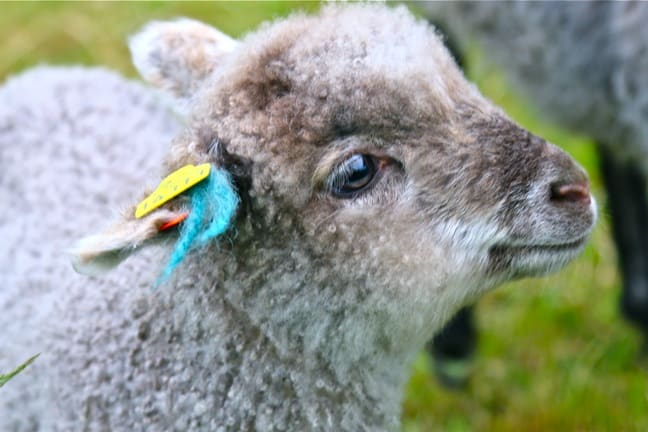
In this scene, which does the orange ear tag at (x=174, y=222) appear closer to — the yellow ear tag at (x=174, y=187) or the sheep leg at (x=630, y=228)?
the yellow ear tag at (x=174, y=187)

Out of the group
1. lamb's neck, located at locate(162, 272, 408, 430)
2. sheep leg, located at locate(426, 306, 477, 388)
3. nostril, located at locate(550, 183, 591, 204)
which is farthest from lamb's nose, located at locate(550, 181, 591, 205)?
sheep leg, located at locate(426, 306, 477, 388)

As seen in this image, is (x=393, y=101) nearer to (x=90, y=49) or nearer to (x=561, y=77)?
(x=561, y=77)

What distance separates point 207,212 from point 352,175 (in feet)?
1.02

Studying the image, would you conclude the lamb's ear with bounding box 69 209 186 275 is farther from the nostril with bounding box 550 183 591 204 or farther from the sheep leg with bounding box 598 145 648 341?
the sheep leg with bounding box 598 145 648 341

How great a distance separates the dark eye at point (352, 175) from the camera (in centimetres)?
220

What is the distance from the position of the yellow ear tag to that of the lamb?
177 cm

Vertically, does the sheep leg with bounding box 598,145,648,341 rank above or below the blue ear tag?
above

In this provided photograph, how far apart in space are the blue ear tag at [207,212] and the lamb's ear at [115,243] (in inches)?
1.6

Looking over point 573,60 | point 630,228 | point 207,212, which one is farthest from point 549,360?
point 207,212

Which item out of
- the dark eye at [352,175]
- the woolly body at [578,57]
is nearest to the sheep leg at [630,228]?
the woolly body at [578,57]

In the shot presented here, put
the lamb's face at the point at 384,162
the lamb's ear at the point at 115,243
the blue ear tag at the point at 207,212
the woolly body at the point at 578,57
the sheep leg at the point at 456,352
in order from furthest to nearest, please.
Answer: the sheep leg at the point at 456,352 < the woolly body at the point at 578,57 < the lamb's face at the point at 384,162 < the blue ear tag at the point at 207,212 < the lamb's ear at the point at 115,243

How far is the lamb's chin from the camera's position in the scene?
2301mm

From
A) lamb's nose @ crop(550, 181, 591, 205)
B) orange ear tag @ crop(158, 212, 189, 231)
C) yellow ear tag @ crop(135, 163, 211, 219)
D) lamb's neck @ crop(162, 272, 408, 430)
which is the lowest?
lamb's neck @ crop(162, 272, 408, 430)

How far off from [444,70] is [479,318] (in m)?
2.33
